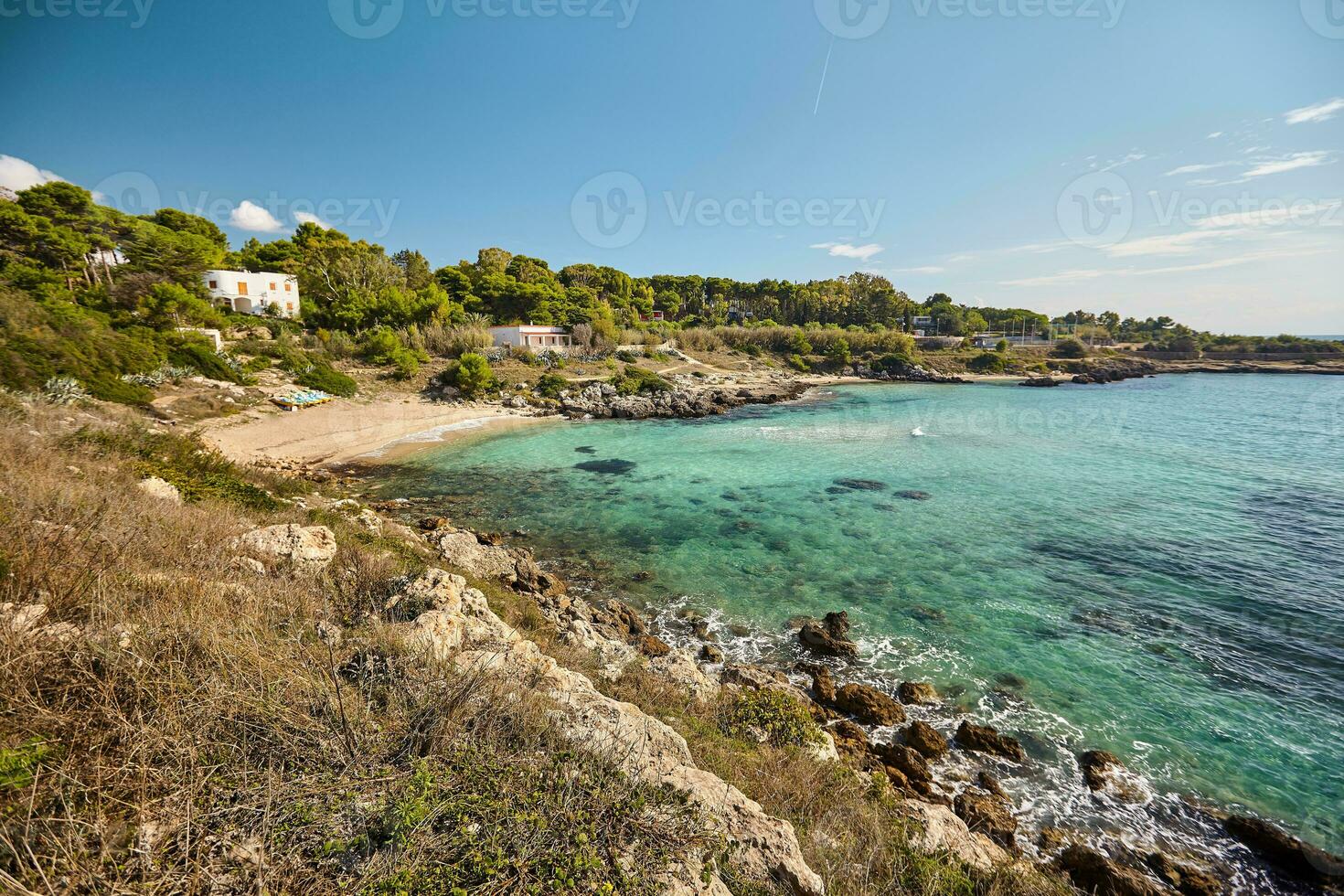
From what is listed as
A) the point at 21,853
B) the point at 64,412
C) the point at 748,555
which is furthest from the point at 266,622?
the point at 64,412

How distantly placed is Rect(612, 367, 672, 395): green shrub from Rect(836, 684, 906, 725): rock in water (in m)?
31.6

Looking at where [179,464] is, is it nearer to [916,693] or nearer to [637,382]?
[916,693]

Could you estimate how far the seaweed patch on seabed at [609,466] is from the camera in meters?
20.5

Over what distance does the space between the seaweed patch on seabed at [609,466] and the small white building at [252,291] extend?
3759cm

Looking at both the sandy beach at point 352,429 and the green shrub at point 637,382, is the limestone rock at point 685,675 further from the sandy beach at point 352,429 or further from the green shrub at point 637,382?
the green shrub at point 637,382

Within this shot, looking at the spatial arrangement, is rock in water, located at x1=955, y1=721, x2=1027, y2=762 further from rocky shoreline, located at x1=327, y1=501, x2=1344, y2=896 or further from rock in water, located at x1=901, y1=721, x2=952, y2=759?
rock in water, located at x1=901, y1=721, x2=952, y2=759

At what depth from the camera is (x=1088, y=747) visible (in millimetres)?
6953

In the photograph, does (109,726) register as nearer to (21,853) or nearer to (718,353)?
(21,853)

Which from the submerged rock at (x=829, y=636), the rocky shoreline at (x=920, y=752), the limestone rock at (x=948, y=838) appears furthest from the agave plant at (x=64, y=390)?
the limestone rock at (x=948, y=838)

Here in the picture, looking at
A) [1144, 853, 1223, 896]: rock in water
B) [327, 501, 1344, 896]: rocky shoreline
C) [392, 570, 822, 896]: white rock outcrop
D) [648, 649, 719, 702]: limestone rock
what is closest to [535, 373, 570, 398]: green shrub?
[327, 501, 1344, 896]: rocky shoreline

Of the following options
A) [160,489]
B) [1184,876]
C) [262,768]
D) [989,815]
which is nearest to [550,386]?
[160,489]

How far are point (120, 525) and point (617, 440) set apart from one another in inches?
847

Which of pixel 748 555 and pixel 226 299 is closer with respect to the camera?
pixel 748 555

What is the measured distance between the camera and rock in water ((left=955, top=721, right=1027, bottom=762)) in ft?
22.4
